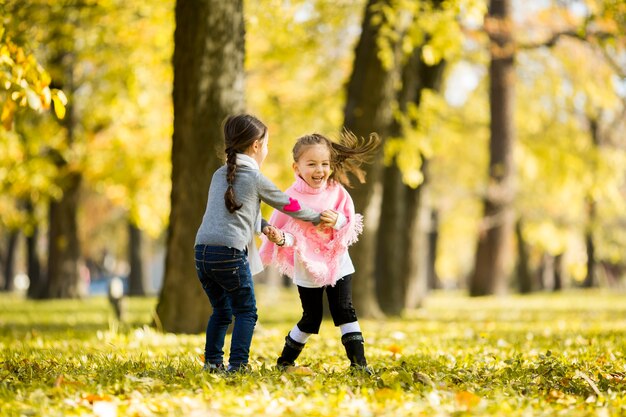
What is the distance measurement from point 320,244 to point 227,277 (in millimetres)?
726

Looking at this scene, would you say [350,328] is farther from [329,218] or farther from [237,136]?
[237,136]

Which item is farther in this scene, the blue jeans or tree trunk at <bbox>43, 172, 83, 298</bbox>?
tree trunk at <bbox>43, 172, 83, 298</bbox>

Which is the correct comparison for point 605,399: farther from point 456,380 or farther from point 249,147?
point 249,147

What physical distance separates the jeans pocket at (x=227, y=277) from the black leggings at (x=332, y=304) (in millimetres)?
548

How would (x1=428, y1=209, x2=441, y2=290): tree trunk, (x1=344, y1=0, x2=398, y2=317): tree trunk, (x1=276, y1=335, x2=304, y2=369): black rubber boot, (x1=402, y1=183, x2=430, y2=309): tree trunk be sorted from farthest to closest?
(x1=428, y1=209, x2=441, y2=290): tree trunk
(x1=402, y1=183, x2=430, y2=309): tree trunk
(x1=344, y1=0, x2=398, y2=317): tree trunk
(x1=276, y1=335, x2=304, y2=369): black rubber boot

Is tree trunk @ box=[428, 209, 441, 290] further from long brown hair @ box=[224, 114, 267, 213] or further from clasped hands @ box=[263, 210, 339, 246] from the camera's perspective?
long brown hair @ box=[224, 114, 267, 213]

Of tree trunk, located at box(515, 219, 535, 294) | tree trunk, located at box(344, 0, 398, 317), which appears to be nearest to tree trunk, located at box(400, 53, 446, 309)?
tree trunk, located at box(344, 0, 398, 317)

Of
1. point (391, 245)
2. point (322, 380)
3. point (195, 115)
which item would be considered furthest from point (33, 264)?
point (322, 380)

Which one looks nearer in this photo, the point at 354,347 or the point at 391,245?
the point at 354,347

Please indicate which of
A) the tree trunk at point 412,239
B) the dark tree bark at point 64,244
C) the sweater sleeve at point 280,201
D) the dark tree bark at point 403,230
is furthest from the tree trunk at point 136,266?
the sweater sleeve at point 280,201

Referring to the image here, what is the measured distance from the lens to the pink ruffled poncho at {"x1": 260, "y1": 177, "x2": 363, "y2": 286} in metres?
5.81

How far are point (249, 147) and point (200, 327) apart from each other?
4104mm

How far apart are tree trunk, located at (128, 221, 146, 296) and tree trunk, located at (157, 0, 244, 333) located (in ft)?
60.3

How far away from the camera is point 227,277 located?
5.56m
